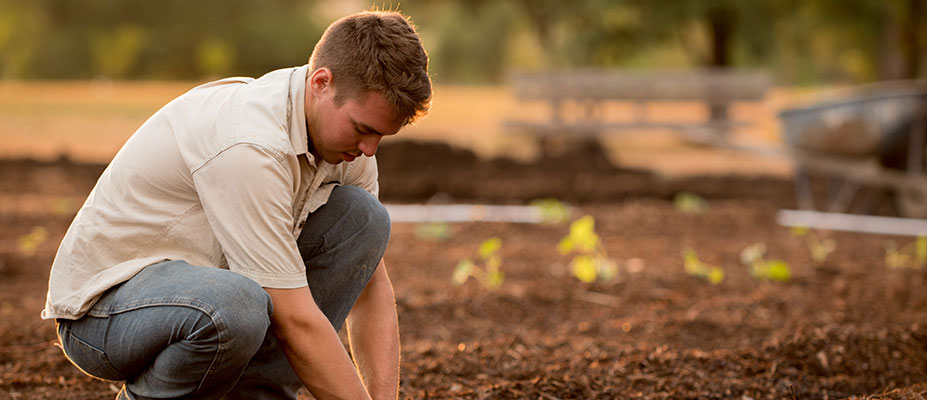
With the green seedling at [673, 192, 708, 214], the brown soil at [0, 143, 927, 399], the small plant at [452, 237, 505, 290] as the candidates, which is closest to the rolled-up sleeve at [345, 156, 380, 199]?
the brown soil at [0, 143, 927, 399]

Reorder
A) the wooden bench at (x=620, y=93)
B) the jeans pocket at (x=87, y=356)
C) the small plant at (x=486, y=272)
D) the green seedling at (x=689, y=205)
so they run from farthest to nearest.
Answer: the wooden bench at (x=620, y=93) → the green seedling at (x=689, y=205) → the small plant at (x=486, y=272) → the jeans pocket at (x=87, y=356)

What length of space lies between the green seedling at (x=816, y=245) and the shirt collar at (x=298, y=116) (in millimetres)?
3888

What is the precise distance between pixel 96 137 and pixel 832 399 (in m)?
14.7

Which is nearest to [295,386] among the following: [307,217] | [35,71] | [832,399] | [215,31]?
[307,217]

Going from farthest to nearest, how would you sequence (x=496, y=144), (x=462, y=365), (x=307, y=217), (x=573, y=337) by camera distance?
(x=496, y=144) → (x=573, y=337) → (x=462, y=365) → (x=307, y=217)

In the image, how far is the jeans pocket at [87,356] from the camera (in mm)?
1949

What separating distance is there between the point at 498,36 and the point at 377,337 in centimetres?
4655

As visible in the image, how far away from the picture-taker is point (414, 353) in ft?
10.0

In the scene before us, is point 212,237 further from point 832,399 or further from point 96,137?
point 96,137

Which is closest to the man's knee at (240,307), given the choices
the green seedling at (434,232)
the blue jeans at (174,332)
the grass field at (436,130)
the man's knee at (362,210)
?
the blue jeans at (174,332)

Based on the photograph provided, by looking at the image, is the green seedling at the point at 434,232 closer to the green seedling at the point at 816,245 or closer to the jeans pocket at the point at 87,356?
the green seedling at the point at 816,245

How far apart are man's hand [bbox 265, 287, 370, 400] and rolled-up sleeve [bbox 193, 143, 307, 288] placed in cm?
4

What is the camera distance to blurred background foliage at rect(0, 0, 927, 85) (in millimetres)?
13984

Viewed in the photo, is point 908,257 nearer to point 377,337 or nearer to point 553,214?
point 553,214
